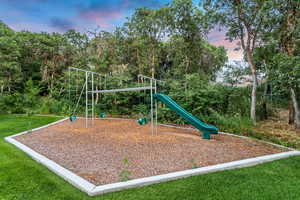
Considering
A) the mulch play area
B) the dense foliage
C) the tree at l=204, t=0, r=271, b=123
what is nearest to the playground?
the mulch play area

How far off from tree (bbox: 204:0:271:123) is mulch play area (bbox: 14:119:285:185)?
349 cm

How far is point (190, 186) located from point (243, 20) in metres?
6.89

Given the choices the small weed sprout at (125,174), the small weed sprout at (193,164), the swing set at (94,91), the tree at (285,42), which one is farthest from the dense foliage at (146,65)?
the small weed sprout at (125,174)

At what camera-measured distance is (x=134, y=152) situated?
3.69 meters

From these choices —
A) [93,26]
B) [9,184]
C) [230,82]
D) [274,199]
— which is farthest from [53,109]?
[274,199]

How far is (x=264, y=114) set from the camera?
25.5 ft

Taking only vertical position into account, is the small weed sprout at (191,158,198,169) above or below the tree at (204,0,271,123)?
below

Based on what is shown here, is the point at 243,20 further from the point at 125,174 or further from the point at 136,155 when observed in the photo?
the point at 125,174

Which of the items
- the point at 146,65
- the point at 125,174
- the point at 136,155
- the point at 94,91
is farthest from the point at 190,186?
the point at 146,65

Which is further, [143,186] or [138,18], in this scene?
[138,18]

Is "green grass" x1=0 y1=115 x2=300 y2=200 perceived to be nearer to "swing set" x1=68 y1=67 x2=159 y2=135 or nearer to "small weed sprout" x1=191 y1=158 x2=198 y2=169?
"small weed sprout" x1=191 y1=158 x2=198 y2=169

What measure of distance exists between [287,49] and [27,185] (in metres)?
8.20

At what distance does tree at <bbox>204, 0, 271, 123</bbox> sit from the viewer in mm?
6574

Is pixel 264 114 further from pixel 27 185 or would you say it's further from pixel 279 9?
pixel 27 185
